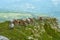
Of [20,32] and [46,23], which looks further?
[46,23]

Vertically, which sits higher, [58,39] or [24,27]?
[24,27]

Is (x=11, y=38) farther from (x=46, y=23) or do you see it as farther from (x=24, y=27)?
(x=46, y=23)

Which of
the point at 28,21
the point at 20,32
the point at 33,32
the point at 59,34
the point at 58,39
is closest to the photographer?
the point at 20,32

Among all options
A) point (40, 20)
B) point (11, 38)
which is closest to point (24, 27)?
point (11, 38)

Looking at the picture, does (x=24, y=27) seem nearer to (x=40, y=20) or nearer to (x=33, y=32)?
(x=33, y=32)

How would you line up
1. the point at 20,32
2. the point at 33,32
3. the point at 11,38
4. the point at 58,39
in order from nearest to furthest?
1. the point at 11,38
2. the point at 20,32
3. the point at 33,32
4. the point at 58,39

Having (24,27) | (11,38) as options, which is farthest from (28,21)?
(11,38)
